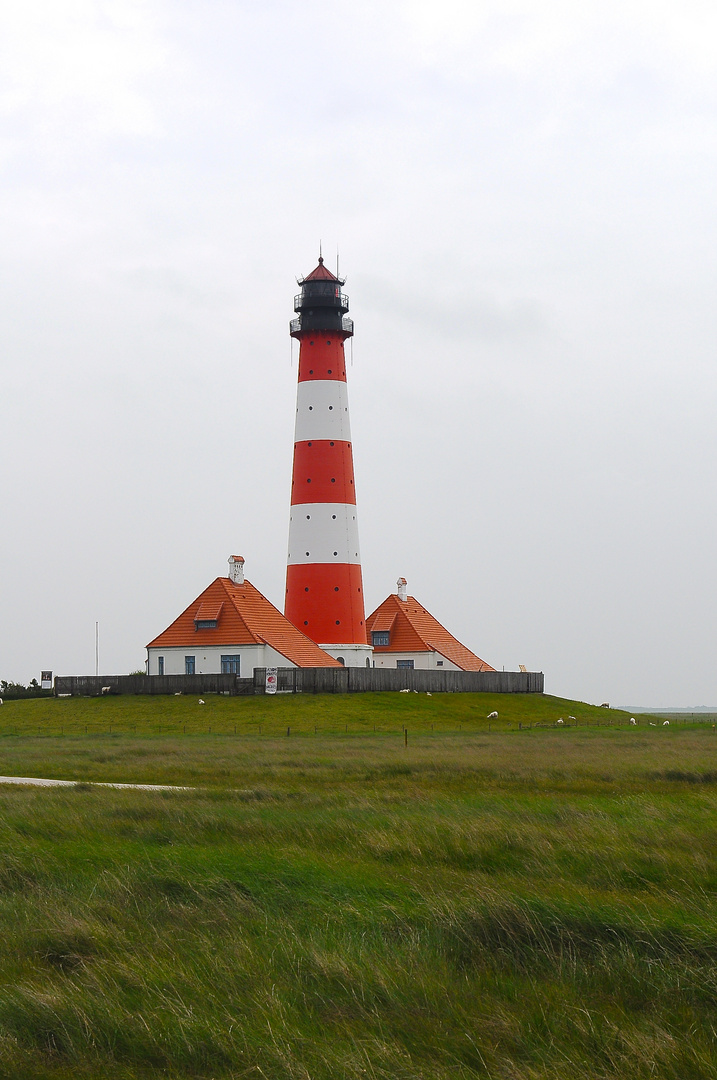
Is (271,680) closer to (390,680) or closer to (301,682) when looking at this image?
(301,682)

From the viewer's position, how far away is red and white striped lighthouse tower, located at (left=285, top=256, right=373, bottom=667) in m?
59.6

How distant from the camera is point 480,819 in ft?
51.0

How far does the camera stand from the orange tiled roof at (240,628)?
59000 millimetres

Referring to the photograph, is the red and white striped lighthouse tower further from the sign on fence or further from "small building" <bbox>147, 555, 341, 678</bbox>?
the sign on fence

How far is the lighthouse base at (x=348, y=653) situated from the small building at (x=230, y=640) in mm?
641

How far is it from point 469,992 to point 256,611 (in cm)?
5328

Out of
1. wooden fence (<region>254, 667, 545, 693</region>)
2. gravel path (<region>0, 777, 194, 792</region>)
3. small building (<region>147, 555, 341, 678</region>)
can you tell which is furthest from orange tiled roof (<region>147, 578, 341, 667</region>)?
gravel path (<region>0, 777, 194, 792</region>)

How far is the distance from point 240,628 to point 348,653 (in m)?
6.67

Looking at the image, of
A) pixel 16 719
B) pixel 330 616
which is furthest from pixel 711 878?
pixel 330 616

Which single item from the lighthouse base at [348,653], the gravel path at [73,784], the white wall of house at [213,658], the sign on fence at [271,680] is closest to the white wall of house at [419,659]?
the lighthouse base at [348,653]

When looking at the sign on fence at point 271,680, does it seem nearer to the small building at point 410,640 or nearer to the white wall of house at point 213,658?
the white wall of house at point 213,658

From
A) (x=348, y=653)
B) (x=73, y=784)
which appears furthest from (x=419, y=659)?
(x=73, y=784)

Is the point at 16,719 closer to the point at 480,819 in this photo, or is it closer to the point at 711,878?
the point at 480,819

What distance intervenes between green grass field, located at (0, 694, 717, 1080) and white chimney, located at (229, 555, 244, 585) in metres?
42.3
